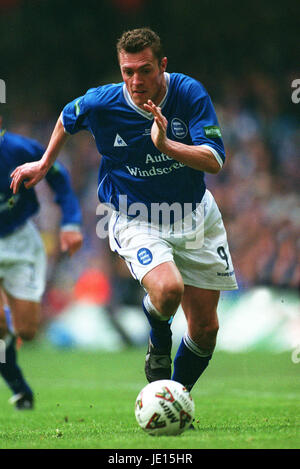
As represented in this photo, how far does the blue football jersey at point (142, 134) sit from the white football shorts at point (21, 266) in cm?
244

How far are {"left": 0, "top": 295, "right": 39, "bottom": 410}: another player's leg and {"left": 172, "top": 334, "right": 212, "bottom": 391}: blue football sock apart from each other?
2.14 meters

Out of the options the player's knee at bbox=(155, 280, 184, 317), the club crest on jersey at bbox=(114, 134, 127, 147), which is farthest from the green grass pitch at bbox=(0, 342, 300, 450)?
the club crest on jersey at bbox=(114, 134, 127, 147)

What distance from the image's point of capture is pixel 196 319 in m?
5.63

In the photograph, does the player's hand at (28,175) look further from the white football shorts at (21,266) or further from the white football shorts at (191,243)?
the white football shorts at (21,266)

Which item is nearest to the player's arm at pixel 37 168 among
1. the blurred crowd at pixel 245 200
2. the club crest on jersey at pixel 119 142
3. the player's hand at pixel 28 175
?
the player's hand at pixel 28 175

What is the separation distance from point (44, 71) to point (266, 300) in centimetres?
906

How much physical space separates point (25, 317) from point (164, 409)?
11.0ft

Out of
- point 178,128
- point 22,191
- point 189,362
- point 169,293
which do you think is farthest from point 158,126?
point 22,191

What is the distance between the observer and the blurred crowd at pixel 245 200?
1289 centimetres

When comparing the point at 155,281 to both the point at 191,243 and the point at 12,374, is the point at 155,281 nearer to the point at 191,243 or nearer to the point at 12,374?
the point at 191,243

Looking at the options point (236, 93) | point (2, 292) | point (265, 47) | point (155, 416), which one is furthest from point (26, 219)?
point (265, 47)

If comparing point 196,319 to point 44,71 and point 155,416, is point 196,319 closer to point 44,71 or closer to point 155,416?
point 155,416

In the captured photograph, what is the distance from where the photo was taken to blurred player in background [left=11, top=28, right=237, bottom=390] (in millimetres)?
5184

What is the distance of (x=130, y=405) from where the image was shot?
24.0 feet
